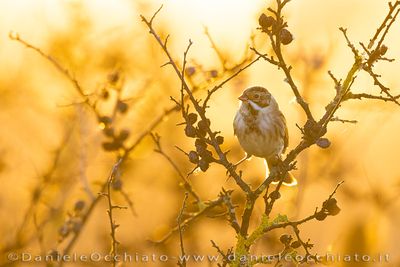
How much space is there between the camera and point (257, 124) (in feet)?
19.4

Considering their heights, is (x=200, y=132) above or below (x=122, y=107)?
below

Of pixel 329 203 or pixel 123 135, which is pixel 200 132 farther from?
pixel 123 135

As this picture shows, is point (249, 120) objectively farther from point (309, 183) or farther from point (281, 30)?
point (281, 30)

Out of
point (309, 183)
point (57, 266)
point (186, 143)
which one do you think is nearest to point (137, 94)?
point (57, 266)

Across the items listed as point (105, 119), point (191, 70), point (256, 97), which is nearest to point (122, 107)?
point (105, 119)

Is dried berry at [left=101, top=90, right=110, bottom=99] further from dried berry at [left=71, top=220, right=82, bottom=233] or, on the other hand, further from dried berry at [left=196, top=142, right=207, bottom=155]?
dried berry at [left=196, top=142, right=207, bottom=155]

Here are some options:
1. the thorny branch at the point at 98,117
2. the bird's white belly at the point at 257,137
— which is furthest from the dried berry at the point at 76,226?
the bird's white belly at the point at 257,137

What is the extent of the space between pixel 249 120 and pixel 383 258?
1.70 meters

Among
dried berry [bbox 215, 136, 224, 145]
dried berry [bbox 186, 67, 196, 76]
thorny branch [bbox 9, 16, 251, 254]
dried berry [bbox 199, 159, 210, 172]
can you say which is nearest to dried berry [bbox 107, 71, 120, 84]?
thorny branch [bbox 9, 16, 251, 254]

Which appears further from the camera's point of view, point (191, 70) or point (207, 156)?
point (191, 70)

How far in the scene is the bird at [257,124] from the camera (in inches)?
232

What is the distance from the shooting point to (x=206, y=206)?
4.30 meters

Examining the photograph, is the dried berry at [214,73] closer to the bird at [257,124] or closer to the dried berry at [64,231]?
the bird at [257,124]

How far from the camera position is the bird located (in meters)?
5.88
